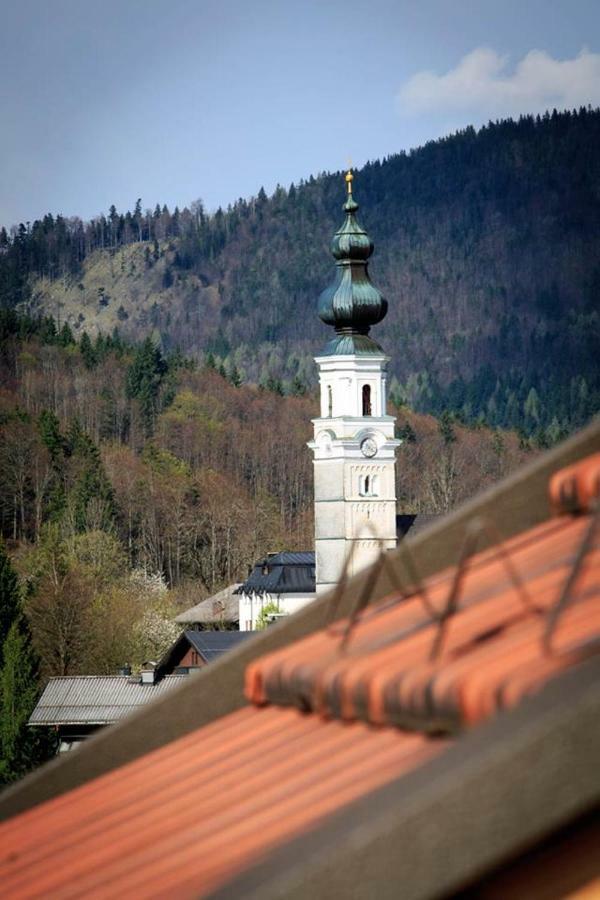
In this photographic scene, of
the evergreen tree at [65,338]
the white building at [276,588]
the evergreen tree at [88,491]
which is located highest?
the evergreen tree at [65,338]

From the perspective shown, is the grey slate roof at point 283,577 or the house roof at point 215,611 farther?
the grey slate roof at point 283,577

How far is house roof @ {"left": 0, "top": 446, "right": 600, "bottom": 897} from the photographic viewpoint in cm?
192

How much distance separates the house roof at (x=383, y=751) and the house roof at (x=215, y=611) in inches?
3391

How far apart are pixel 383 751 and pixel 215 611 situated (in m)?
93.9

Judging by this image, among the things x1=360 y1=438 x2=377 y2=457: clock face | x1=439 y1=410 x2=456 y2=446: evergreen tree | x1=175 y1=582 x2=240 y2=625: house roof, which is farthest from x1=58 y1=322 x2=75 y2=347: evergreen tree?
x1=360 y1=438 x2=377 y2=457: clock face

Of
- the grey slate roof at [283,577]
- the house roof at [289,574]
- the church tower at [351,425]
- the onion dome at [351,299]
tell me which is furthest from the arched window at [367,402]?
the grey slate roof at [283,577]

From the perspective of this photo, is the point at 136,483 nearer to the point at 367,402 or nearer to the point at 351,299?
the point at 367,402

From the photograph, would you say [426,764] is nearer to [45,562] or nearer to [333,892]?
[333,892]

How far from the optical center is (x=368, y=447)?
305 feet

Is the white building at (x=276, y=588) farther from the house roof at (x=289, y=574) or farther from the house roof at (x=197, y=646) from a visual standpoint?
the house roof at (x=197, y=646)

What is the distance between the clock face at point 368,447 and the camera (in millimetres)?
92688

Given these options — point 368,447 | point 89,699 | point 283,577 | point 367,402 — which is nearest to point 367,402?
point 367,402

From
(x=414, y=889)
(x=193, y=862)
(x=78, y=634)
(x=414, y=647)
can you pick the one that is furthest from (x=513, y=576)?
(x=78, y=634)

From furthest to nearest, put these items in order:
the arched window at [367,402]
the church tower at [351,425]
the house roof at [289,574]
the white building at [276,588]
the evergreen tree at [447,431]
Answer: the evergreen tree at [447,431], the arched window at [367,402], the house roof at [289,574], the white building at [276,588], the church tower at [351,425]
